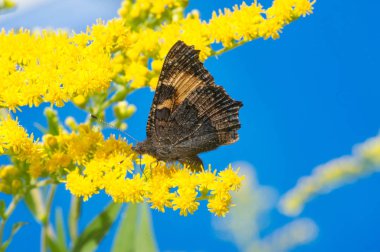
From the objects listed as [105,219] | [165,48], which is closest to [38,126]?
[105,219]

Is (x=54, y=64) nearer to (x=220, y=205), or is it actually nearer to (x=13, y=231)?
(x=13, y=231)

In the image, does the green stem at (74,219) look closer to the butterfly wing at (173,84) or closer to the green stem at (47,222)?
the green stem at (47,222)

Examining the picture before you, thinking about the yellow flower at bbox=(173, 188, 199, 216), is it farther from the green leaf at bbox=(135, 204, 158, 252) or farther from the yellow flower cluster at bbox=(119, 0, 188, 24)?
the yellow flower cluster at bbox=(119, 0, 188, 24)

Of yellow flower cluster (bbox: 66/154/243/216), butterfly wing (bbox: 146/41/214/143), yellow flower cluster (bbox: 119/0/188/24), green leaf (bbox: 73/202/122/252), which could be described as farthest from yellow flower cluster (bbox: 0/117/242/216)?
yellow flower cluster (bbox: 119/0/188/24)

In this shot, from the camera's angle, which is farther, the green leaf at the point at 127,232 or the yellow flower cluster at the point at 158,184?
the green leaf at the point at 127,232

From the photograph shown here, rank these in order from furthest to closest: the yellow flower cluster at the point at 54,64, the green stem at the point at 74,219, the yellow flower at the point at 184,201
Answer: the green stem at the point at 74,219, the yellow flower cluster at the point at 54,64, the yellow flower at the point at 184,201

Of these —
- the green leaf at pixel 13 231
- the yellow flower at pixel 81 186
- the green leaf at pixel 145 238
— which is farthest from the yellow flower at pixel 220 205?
the green leaf at pixel 13 231
